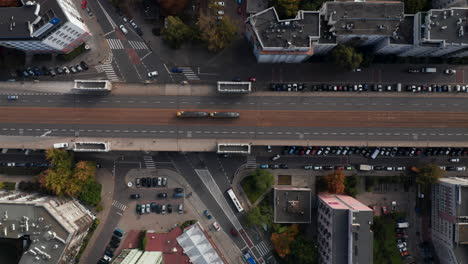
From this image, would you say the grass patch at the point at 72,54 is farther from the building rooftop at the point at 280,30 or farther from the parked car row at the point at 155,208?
the building rooftop at the point at 280,30

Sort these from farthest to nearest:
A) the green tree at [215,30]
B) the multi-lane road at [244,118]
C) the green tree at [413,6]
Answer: the multi-lane road at [244,118]
the green tree at [413,6]
the green tree at [215,30]

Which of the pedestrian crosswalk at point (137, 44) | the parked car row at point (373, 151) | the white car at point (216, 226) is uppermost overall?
the pedestrian crosswalk at point (137, 44)

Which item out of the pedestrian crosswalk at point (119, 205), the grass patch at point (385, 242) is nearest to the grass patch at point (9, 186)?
the pedestrian crosswalk at point (119, 205)

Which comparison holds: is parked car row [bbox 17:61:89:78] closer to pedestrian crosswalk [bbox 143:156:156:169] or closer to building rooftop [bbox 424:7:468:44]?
pedestrian crosswalk [bbox 143:156:156:169]

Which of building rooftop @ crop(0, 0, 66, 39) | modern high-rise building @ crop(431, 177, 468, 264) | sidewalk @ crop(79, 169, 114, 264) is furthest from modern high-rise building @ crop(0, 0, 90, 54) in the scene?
modern high-rise building @ crop(431, 177, 468, 264)

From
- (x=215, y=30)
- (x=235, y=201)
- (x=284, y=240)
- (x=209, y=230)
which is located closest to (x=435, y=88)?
(x=284, y=240)

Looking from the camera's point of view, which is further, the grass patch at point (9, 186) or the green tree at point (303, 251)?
the grass patch at point (9, 186)

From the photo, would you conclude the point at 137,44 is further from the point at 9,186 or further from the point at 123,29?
the point at 9,186

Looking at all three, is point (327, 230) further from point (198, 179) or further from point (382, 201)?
point (198, 179)
